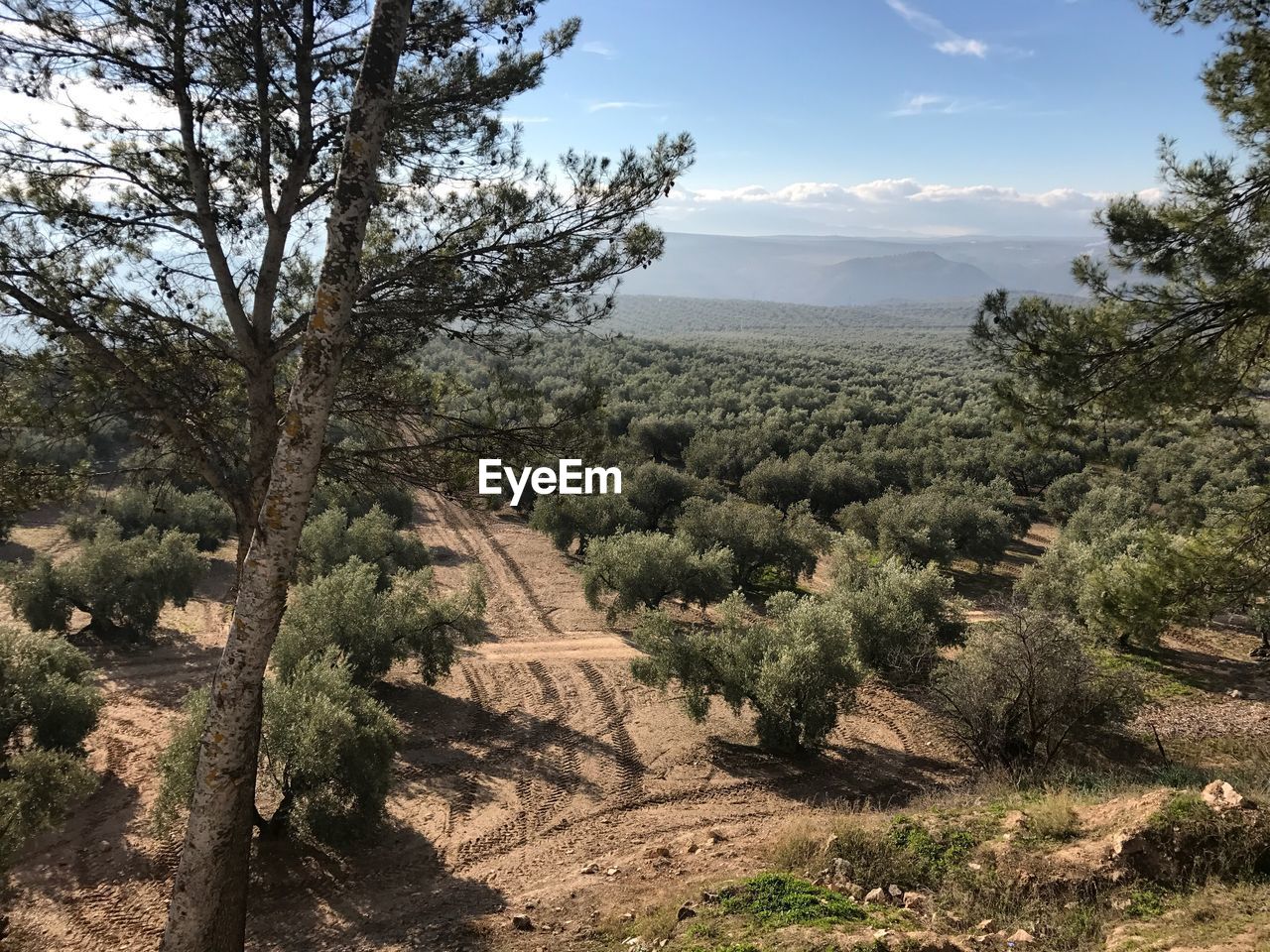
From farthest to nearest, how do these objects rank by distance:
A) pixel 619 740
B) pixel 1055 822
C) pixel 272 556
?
pixel 619 740
pixel 1055 822
pixel 272 556

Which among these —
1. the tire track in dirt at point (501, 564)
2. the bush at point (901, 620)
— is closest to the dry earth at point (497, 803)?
the bush at point (901, 620)

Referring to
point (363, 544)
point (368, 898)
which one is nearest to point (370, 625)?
point (368, 898)

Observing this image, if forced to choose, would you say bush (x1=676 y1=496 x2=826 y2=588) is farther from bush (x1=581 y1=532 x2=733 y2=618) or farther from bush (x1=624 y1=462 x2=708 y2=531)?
Answer: bush (x1=624 y1=462 x2=708 y2=531)

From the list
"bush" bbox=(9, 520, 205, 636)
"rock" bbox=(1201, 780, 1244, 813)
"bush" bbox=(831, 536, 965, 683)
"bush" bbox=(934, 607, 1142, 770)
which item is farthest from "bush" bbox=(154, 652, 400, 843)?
"bush" bbox=(831, 536, 965, 683)

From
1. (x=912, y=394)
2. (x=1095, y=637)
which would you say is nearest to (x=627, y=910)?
(x=1095, y=637)

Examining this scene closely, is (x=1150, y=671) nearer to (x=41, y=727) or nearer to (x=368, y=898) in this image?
(x=368, y=898)

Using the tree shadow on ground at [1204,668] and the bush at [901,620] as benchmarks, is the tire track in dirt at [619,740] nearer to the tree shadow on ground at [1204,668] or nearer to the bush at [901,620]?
the bush at [901,620]
